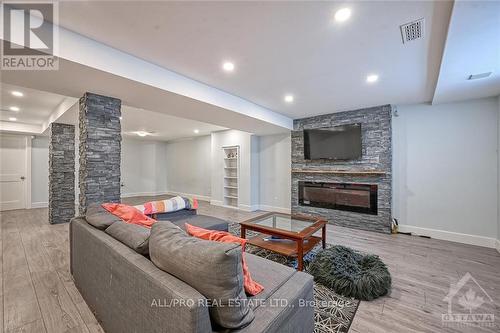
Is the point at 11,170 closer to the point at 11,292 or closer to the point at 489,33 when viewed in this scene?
the point at 11,292

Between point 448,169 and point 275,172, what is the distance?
363 cm

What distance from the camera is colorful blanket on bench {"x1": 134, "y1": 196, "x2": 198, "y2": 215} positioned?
292 cm

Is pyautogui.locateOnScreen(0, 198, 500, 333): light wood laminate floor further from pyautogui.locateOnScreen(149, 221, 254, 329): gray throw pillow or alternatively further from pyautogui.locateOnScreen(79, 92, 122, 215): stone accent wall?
pyautogui.locateOnScreen(149, 221, 254, 329): gray throw pillow

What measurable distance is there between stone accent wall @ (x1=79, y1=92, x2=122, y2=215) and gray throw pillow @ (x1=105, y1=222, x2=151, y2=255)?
1.39 metres

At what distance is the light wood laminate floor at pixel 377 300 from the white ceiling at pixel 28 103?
7.85ft

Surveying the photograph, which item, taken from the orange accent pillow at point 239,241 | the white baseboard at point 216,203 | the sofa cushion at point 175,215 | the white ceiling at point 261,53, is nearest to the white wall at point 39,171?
the white ceiling at point 261,53

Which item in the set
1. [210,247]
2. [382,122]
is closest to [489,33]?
[382,122]

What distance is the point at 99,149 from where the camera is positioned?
2885mm

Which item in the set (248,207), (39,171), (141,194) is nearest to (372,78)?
(248,207)

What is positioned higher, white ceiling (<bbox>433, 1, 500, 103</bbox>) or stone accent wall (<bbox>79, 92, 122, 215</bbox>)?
white ceiling (<bbox>433, 1, 500, 103</bbox>)

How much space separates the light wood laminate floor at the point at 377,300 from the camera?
172 cm

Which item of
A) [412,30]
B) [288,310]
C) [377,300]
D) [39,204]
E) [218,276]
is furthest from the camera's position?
[39,204]

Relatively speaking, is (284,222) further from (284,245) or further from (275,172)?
(275,172)

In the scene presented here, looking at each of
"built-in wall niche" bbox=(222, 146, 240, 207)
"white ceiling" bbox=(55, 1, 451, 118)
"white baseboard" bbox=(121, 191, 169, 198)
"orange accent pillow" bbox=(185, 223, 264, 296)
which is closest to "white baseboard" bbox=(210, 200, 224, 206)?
"built-in wall niche" bbox=(222, 146, 240, 207)
